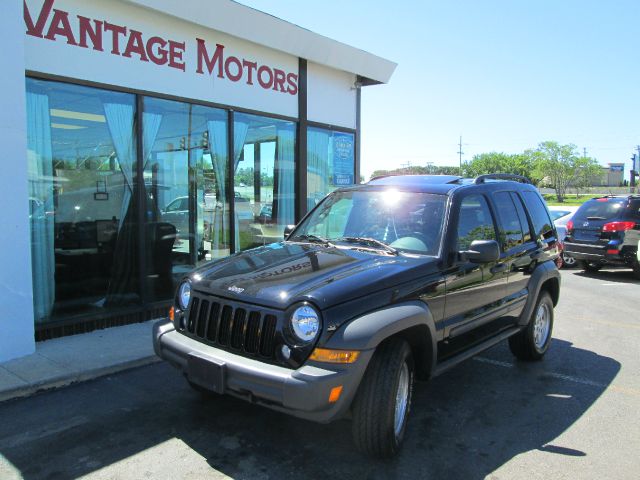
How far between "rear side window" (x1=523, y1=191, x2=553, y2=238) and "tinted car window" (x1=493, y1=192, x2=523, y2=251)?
15.8 inches

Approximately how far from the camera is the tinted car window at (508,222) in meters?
4.89

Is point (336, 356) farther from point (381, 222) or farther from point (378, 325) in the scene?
point (381, 222)

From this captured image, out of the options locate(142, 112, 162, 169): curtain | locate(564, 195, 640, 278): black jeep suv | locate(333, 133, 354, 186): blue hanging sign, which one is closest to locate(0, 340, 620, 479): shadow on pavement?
locate(142, 112, 162, 169): curtain

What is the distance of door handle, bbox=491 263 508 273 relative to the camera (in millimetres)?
4574

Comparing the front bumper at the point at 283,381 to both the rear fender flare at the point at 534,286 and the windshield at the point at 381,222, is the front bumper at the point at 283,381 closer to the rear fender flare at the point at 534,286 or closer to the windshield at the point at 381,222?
the windshield at the point at 381,222

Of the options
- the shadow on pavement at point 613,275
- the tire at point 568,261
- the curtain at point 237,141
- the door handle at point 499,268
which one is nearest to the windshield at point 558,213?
the tire at point 568,261

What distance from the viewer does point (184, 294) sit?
3.83 metres

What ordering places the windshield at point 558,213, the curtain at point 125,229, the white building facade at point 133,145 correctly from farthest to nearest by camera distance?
1. the windshield at point 558,213
2. the curtain at point 125,229
3. the white building facade at point 133,145

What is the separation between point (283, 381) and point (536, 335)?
11.6 feet

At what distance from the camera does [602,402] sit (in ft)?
14.5

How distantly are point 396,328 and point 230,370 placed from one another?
Result: 1037 millimetres

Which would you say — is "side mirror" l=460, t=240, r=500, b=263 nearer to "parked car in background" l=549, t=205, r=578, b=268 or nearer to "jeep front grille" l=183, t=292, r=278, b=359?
"jeep front grille" l=183, t=292, r=278, b=359

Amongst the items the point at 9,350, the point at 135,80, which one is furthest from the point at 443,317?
the point at 135,80

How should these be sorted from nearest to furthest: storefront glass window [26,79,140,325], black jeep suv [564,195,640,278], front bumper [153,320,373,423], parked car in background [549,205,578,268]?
front bumper [153,320,373,423] → storefront glass window [26,79,140,325] → black jeep suv [564,195,640,278] → parked car in background [549,205,578,268]
